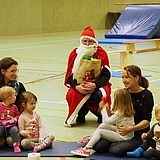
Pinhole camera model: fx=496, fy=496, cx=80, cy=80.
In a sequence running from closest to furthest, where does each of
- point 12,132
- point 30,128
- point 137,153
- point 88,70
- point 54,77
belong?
point 137,153 → point 12,132 → point 30,128 → point 88,70 → point 54,77

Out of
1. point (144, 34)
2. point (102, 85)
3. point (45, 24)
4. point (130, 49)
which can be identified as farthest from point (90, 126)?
point (45, 24)

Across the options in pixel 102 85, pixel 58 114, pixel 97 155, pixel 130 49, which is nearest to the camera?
pixel 97 155

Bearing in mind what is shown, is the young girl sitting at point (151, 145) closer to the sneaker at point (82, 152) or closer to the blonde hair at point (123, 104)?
the blonde hair at point (123, 104)

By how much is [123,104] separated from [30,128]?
941mm

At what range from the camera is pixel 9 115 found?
4809mm

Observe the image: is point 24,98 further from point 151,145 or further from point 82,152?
point 151,145

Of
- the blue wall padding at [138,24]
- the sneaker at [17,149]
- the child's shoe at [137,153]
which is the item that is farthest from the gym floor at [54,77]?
the child's shoe at [137,153]

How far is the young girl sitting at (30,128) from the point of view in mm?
4668

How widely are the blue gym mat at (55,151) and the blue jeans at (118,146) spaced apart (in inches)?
10.8

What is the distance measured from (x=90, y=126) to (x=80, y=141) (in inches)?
35.9

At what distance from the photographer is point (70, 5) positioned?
2483 centimetres

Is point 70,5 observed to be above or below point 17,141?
above

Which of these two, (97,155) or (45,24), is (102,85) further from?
(45,24)

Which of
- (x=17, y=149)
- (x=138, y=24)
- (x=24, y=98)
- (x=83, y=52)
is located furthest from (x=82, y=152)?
(x=138, y=24)
